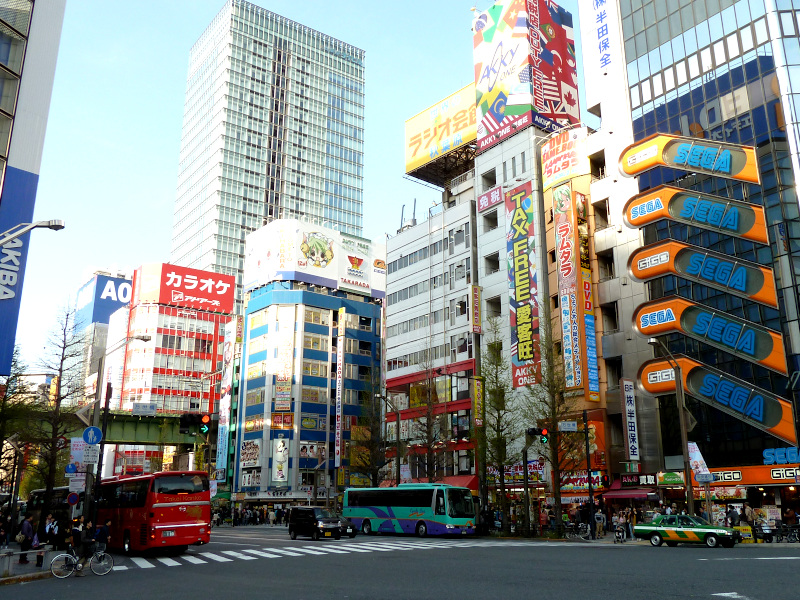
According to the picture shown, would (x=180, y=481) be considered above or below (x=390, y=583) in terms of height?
above

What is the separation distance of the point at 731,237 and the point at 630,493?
57.1 ft

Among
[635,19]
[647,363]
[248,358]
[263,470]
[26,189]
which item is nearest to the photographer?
[26,189]

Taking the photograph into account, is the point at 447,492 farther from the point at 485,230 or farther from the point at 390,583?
the point at 485,230

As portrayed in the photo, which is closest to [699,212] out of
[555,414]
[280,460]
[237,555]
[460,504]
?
[555,414]

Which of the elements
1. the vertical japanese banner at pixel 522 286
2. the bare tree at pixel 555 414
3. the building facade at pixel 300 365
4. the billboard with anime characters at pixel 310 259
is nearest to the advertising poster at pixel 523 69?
the vertical japanese banner at pixel 522 286

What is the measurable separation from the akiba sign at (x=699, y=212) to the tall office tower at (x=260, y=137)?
105 metres

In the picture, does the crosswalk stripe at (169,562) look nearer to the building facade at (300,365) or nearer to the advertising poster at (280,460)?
the building facade at (300,365)

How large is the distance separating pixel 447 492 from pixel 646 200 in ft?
75.5

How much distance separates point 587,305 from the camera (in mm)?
51656

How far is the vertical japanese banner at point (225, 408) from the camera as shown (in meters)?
91.8

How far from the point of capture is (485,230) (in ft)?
214

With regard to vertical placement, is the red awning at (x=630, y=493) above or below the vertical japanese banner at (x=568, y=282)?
below

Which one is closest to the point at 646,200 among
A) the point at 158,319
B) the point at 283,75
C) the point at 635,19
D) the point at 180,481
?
the point at 635,19

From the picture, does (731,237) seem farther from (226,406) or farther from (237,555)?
(226,406)
